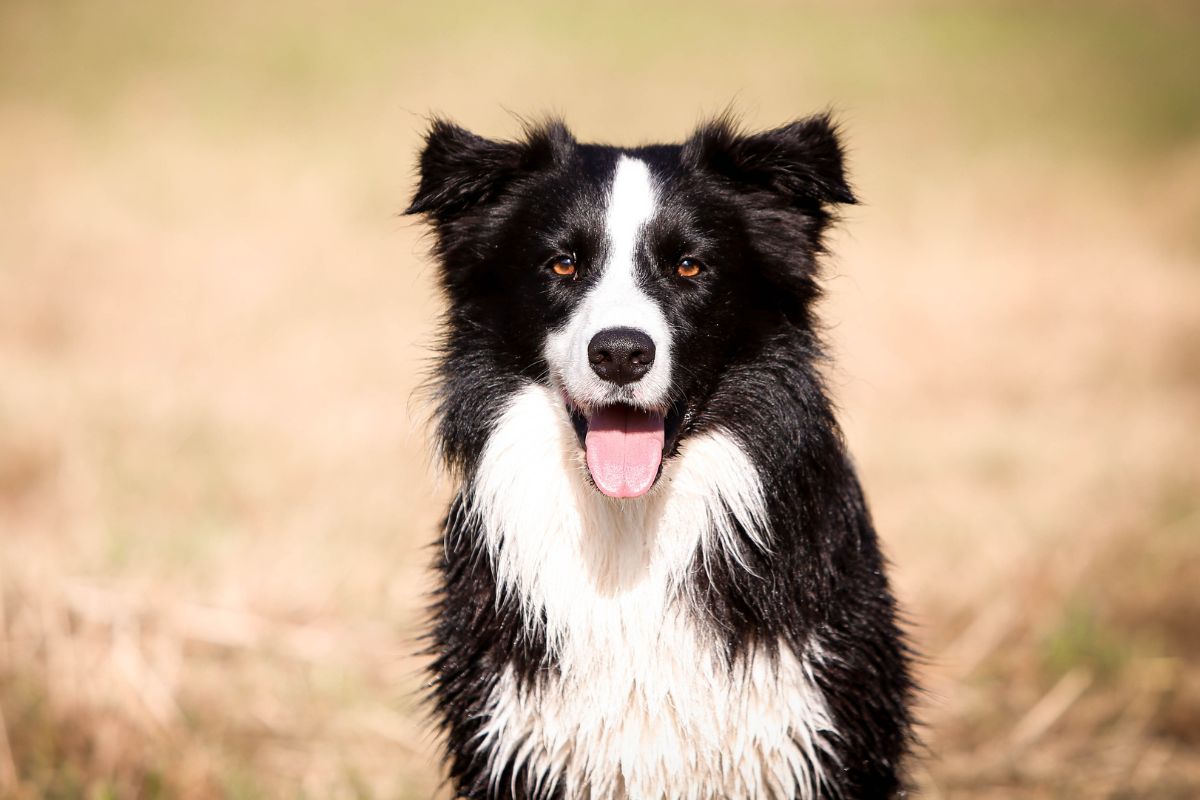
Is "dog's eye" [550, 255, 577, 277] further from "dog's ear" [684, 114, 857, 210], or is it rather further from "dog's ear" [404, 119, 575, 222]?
"dog's ear" [684, 114, 857, 210]

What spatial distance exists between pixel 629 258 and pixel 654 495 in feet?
2.24

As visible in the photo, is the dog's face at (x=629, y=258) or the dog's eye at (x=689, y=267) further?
the dog's eye at (x=689, y=267)

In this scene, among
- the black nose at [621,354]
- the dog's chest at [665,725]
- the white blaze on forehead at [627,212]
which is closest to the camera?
the black nose at [621,354]

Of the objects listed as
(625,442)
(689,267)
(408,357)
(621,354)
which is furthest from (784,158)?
(408,357)

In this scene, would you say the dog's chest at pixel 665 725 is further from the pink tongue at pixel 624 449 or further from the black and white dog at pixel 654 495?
the pink tongue at pixel 624 449

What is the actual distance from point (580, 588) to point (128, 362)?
8573mm

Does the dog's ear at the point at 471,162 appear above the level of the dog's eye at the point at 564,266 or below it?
above

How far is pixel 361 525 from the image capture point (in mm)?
6984

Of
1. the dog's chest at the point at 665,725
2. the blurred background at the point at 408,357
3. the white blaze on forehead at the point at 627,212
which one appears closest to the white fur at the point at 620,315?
the white blaze on forehead at the point at 627,212

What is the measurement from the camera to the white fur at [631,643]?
3.14m

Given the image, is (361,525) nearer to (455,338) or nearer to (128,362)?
(455,338)

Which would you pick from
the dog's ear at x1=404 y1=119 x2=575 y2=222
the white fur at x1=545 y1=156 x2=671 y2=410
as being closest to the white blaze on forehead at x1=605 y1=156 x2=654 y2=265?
the white fur at x1=545 y1=156 x2=671 y2=410

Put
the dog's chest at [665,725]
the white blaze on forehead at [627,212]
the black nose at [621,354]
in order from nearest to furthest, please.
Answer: the black nose at [621,354]
the dog's chest at [665,725]
the white blaze on forehead at [627,212]

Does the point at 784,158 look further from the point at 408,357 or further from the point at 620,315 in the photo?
the point at 408,357
